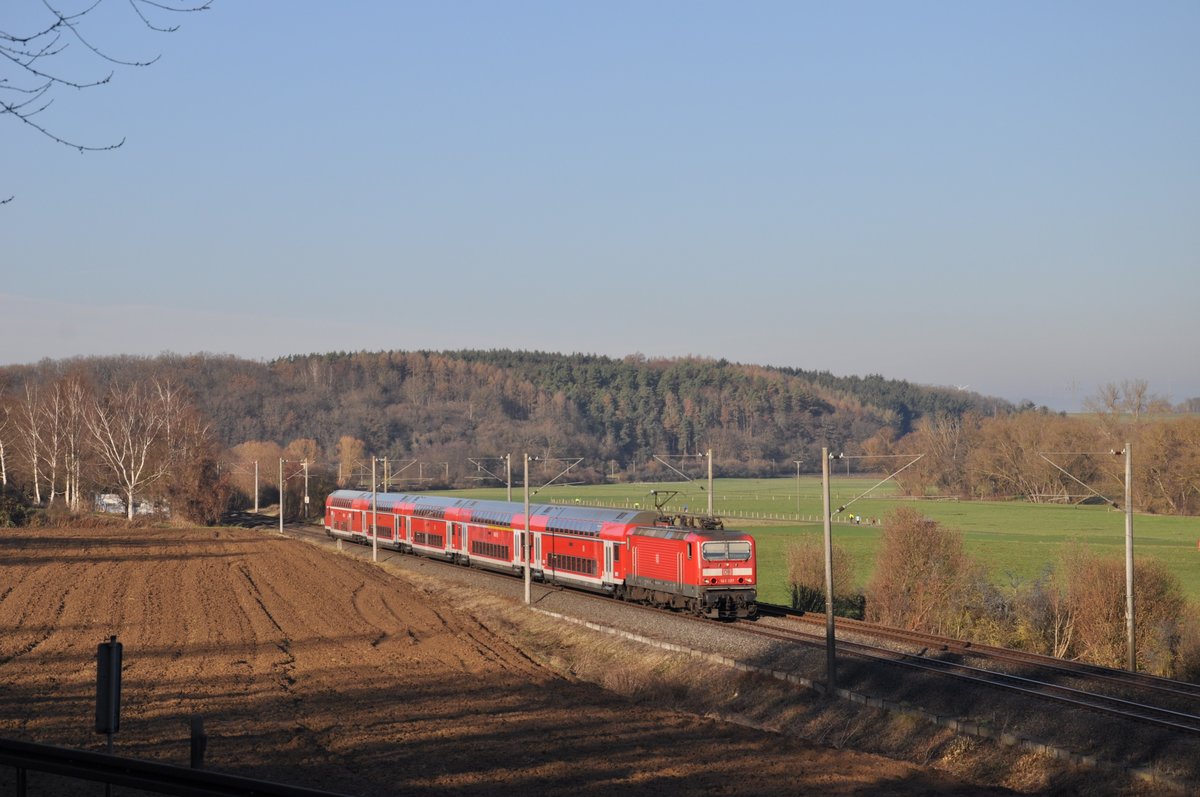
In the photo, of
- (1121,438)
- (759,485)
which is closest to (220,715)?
(1121,438)

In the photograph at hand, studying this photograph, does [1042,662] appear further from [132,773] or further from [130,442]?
[130,442]

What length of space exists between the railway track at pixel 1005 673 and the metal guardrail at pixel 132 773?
18885mm

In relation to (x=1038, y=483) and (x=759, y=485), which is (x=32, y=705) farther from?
(x=759, y=485)

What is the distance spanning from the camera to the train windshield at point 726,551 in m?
36.2

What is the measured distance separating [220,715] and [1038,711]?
17.1 metres

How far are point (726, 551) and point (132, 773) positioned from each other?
28238mm

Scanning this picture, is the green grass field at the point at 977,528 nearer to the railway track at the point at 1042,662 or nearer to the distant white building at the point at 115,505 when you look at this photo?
the railway track at the point at 1042,662

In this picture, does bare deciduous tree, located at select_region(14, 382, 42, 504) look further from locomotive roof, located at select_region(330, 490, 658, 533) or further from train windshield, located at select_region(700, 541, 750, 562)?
train windshield, located at select_region(700, 541, 750, 562)

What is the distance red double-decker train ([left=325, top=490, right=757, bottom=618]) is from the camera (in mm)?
36625

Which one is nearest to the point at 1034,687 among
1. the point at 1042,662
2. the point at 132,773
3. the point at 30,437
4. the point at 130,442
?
the point at 1042,662

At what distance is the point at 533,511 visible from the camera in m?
52.2

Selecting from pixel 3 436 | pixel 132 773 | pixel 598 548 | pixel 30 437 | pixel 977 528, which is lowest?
pixel 977 528

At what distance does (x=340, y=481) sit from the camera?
12619 cm

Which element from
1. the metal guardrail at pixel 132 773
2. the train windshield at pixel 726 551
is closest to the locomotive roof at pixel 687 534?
the train windshield at pixel 726 551
